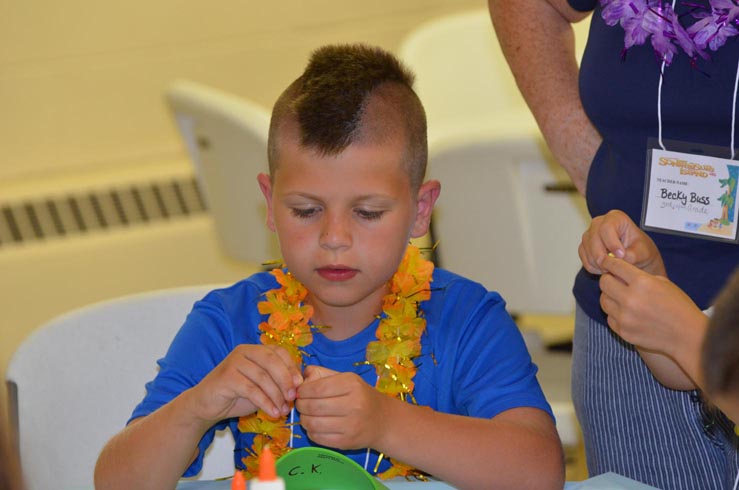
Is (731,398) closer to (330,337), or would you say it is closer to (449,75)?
(330,337)

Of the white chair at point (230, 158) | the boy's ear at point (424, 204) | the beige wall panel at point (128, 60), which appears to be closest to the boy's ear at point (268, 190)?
the boy's ear at point (424, 204)

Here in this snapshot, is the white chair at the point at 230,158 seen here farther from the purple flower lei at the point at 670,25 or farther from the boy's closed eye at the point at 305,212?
the purple flower lei at the point at 670,25

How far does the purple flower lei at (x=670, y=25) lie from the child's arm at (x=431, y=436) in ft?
2.02

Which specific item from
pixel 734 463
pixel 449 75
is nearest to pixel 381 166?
pixel 734 463

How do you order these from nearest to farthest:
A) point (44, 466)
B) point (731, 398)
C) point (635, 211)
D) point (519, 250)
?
point (731, 398), point (635, 211), point (44, 466), point (519, 250)

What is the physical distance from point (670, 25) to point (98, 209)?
344cm

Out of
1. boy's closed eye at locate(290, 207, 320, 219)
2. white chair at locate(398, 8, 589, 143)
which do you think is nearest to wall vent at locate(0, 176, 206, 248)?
white chair at locate(398, 8, 589, 143)

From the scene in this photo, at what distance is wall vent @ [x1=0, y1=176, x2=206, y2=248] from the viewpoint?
4.76 m

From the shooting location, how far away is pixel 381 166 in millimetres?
1893

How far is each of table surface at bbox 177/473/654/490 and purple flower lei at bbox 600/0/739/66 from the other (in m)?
0.64

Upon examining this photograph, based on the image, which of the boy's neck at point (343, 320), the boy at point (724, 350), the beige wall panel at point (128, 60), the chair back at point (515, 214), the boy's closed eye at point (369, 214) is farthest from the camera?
the beige wall panel at point (128, 60)

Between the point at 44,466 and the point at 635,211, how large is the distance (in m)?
1.16

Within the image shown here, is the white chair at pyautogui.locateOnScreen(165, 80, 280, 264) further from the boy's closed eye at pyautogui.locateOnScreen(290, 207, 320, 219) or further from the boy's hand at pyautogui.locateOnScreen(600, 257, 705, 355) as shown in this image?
the boy's hand at pyautogui.locateOnScreen(600, 257, 705, 355)

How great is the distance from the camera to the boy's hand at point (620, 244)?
1.76m
